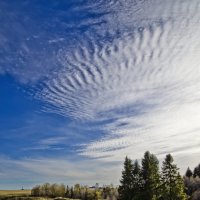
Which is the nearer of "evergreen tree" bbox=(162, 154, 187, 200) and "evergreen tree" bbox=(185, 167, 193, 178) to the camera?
"evergreen tree" bbox=(162, 154, 187, 200)

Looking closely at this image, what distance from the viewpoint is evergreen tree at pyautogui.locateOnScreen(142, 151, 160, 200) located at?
212ft

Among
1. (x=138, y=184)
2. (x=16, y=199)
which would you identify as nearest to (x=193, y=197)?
(x=138, y=184)

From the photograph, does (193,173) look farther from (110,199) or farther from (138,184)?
(138,184)

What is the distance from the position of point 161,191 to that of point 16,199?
73854 millimetres

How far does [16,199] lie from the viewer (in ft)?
408

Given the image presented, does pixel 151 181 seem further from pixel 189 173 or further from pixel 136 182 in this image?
pixel 189 173

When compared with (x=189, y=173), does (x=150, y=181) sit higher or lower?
lower

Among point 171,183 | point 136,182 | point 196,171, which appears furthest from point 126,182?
point 196,171

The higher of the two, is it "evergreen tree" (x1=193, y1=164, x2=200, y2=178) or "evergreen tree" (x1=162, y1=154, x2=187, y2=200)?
"evergreen tree" (x1=193, y1=164, x2=200, y2=178)

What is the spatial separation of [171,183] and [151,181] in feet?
15.1

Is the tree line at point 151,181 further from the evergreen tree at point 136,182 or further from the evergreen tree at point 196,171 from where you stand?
the evergreen tree at point 196,171

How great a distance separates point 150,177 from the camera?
214 feet

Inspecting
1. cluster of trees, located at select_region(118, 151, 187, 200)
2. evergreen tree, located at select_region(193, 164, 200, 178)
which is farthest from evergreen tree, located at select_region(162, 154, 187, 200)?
evergreen tree, located at select_region(193, 164, 200, 178)

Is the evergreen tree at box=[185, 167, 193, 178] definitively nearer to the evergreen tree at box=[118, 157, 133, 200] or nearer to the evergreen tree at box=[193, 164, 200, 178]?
the evergreen tree at box=[193, 164, 200, 178]
